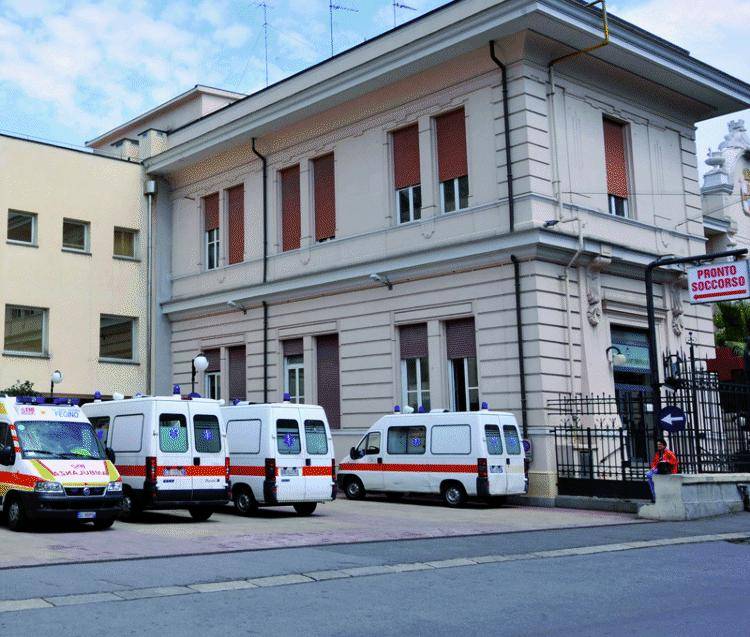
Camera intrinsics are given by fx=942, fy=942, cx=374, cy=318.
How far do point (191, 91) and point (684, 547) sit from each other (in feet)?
86.9

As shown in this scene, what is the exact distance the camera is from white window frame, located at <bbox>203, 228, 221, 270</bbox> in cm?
3097

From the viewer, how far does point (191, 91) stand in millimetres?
35000

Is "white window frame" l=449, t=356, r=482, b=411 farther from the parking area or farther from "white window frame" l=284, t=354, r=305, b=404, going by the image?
"white window frame" l=284, t=354, r=305, b=404

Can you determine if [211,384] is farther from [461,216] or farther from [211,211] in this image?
[461,216]

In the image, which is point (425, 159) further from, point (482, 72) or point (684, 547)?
point (684, 547)

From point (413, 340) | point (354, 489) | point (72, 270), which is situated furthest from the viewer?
point (72, 270)

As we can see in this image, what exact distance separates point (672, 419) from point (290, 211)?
46.2 ft

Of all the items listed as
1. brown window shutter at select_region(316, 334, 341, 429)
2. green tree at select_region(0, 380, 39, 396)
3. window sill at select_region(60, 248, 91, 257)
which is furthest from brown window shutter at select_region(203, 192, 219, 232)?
green tree at select_region(0, 380, 39, 396)

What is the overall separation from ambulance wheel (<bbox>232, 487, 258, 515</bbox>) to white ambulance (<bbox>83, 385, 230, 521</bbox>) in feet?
4.26

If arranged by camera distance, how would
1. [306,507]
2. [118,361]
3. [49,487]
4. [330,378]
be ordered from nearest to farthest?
[49,487] < [306,507] < [330,378] < [118,361]

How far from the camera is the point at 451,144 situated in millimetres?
24203

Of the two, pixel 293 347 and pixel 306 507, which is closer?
pixel 306 507

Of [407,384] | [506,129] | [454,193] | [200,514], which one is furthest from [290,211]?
[200,514]

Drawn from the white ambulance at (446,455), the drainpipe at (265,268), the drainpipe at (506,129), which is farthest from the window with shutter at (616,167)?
the drainpipe at (265,268)
